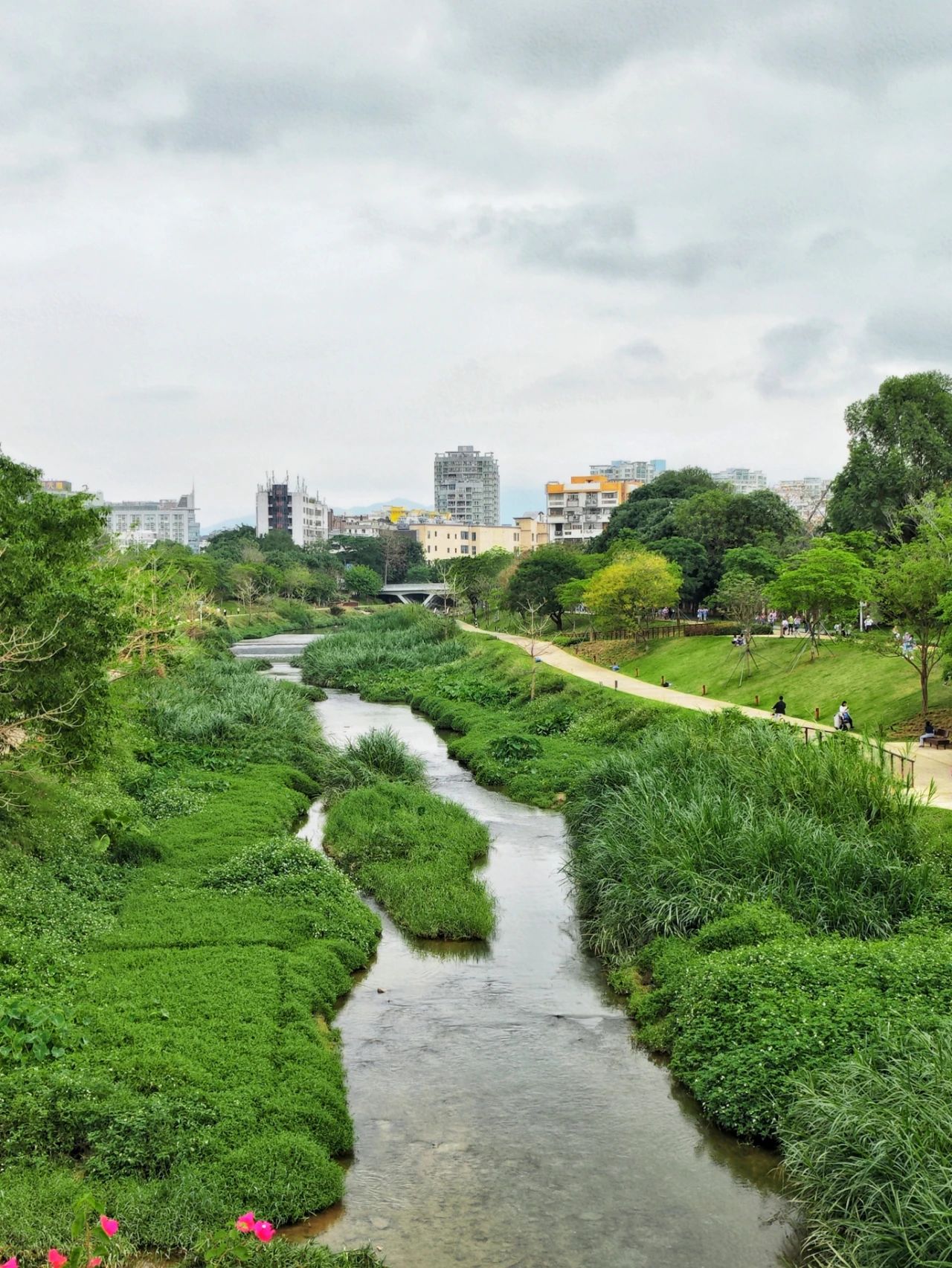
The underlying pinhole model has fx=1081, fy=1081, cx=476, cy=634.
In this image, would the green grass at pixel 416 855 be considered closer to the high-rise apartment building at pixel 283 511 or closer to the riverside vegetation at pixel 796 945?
the riverside vegetation at pixel 796 945

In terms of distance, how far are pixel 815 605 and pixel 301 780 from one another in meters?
21.8

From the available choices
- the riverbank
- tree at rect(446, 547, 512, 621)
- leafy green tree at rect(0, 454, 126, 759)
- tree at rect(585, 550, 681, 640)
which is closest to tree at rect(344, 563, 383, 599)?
tree at rect(446, 547, 512, 621)

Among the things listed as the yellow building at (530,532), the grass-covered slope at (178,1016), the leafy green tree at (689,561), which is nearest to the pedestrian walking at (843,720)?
the grass-covered slope at (178,1016)

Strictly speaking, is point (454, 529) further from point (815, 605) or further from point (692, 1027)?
point (692, 1027)

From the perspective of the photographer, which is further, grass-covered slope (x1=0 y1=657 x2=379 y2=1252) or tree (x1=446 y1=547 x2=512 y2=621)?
tree (x1=446 y1=547 x2=512 y2=621)

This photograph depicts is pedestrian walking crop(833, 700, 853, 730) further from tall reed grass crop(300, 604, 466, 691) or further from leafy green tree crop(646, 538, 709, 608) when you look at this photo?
leafy green tree crop(646, 538, 709, 608)

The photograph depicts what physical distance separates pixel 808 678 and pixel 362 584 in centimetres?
8769

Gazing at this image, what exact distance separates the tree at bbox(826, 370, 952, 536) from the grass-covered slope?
3852 centimetres

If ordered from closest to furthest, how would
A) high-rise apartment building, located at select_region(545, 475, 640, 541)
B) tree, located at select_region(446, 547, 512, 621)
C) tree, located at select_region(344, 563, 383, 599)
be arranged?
1. tree, located at select_region(446, 547, 512, 621)
2. tree, located at select_region(344, 563, 383, 599)
3. high-rise apartment building, located at select_region(545, 475, 640, 541)

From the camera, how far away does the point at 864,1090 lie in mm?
10977

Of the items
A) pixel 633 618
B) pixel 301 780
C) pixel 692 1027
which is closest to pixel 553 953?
pixel 692 1027

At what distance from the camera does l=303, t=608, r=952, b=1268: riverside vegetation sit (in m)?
9.94

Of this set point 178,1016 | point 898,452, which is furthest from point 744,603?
point 178,1016

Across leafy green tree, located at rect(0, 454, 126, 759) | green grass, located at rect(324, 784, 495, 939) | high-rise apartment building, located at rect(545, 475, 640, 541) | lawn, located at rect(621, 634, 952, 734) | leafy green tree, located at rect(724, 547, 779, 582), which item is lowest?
green grass, located at rect(324, 784, 495, 939)
